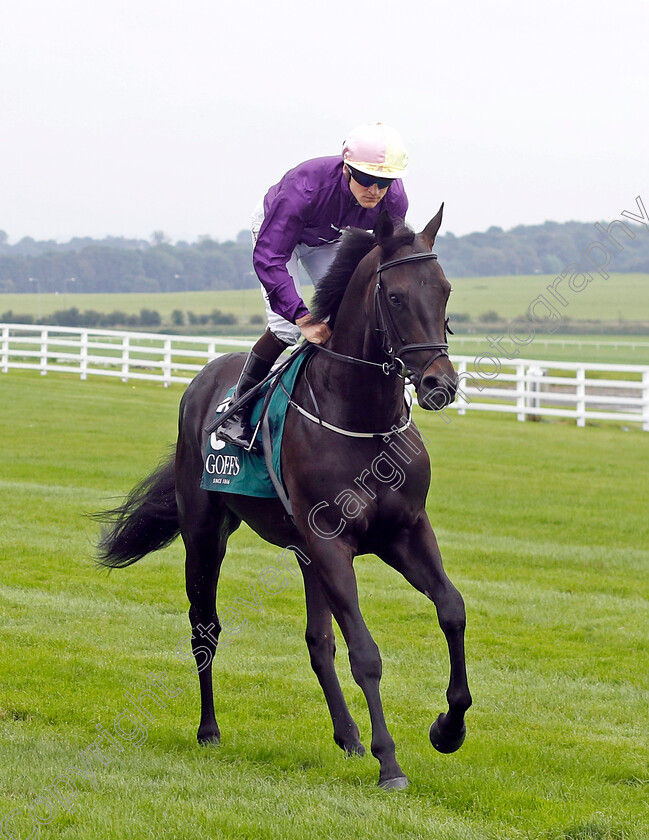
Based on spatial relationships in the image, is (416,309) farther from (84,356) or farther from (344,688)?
(84,356)

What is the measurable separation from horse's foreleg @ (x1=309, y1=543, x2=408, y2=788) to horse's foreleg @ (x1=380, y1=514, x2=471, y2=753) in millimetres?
277

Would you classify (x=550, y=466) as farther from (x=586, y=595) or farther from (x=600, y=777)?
(x=600, y=777)

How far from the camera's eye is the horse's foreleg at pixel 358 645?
13.7 feet

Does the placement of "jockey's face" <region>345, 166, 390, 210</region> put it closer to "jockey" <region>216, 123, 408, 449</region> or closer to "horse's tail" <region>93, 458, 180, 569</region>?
"jockey" <region>216, 123, 408, 449</region>

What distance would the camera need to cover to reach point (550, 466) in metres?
15.5

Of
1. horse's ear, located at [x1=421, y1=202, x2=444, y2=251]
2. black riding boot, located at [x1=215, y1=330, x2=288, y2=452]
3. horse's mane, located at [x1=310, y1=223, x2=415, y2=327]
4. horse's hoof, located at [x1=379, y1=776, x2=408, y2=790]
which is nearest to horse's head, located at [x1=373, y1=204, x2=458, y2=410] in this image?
horse's ear, located at [x1=421, y1=202, x2=444, y2=251]

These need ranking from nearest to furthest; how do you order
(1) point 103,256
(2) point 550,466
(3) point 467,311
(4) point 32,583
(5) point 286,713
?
1. (5) point 286,713
2. (4) point 32,583
3. (2) point 550,466
4. (1) point 103,256
5. (3) point 467,311

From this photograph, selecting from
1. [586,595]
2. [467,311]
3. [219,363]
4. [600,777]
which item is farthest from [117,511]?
[467,311]

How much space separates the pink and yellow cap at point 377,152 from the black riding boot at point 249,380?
41.3 inches

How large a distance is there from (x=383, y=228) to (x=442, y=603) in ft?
5.17

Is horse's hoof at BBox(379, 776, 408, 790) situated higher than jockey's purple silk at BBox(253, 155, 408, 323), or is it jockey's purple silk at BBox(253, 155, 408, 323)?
jockey's purple silk at BBox(253, 155, 408, 323)

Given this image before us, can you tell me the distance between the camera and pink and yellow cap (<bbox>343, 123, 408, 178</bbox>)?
14.7ft

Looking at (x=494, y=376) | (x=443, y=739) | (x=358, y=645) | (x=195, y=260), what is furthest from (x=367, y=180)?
(x=195, y=260)

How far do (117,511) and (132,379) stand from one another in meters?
21.5
